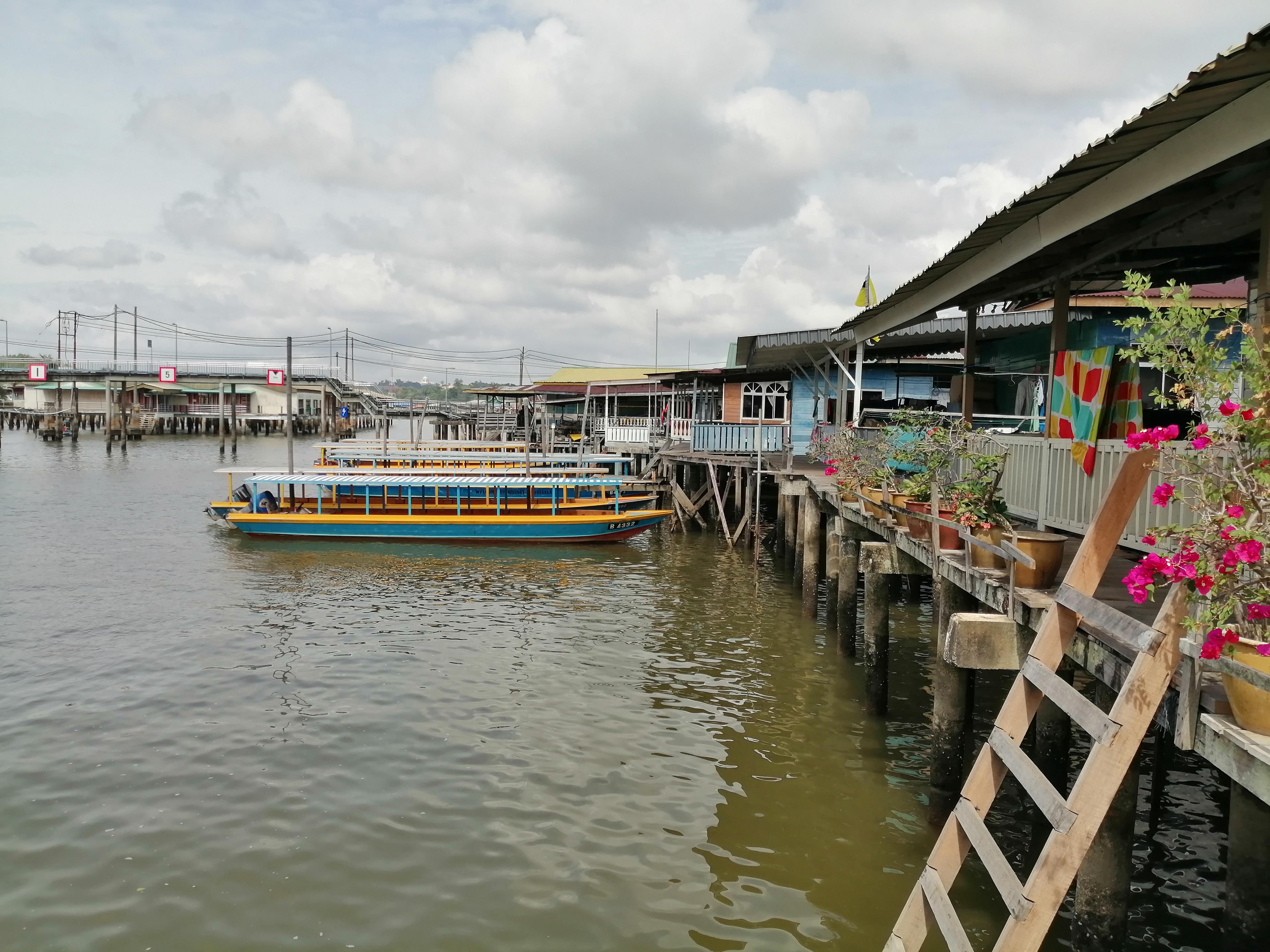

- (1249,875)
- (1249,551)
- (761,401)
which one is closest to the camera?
(1249,551)

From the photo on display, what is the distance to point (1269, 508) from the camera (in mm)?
3814

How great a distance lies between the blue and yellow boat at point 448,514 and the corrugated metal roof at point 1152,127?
15.5 meters

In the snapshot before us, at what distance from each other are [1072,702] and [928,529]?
4.42 m

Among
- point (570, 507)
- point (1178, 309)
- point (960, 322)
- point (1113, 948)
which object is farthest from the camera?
point (570, 507)

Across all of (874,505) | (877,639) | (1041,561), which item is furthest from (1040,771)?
(874,505)

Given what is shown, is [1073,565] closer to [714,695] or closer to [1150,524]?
[1150,524]

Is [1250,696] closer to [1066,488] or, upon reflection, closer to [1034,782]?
[1034,782]

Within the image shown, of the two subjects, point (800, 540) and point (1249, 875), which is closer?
point (1249, 875)

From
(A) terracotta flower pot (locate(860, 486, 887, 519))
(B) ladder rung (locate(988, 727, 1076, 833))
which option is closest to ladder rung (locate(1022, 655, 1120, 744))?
(B) ladder rung (locate(988, 727, 1076, 833))

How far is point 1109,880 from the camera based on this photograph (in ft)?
14.6

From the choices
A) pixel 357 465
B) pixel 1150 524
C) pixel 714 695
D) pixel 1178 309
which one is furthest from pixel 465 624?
pixel 357 465

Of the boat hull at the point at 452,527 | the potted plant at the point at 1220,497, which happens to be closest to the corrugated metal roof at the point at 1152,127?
the potted plant at the point at 1220,497

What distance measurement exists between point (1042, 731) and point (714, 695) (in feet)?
14.9

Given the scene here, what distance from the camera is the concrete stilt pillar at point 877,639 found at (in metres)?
9.48
